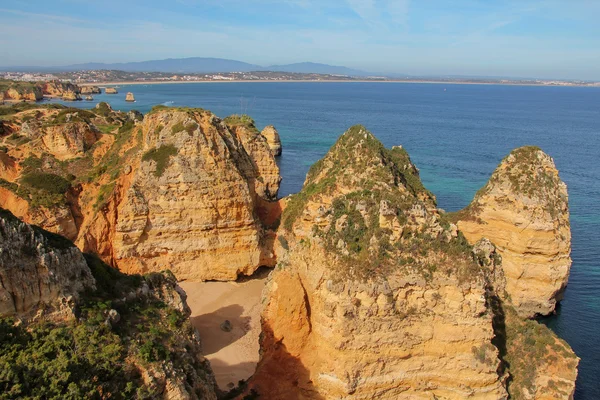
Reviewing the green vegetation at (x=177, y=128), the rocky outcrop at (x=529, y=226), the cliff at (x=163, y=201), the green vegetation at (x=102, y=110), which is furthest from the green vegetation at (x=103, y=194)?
the green vegetation at (x=102, y=110)

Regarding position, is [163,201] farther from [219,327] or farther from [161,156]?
[219,327]

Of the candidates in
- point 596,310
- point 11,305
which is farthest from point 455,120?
point 11,305

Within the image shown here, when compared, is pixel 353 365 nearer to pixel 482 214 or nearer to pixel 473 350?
pixel 473 350

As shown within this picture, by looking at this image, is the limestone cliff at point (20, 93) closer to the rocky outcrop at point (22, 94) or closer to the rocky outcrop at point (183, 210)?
the rocky outcrop at point (22, 94)

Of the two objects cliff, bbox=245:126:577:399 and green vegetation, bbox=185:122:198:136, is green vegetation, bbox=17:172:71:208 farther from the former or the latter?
cliff, bbox=245:126:577:399

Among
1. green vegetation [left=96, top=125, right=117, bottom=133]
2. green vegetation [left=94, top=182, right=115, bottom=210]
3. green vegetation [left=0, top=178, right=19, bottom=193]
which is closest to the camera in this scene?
green vegetation [left=94, top=182, right=115, bottom=210]

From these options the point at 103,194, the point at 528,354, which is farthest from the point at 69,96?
the point at 528,354

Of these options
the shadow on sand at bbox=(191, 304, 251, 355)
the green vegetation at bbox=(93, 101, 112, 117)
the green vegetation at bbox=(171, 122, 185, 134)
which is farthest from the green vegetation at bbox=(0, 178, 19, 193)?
the green vegetation at bbox=(93, 101, 112, 117)
